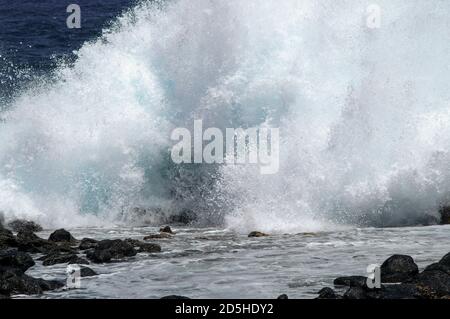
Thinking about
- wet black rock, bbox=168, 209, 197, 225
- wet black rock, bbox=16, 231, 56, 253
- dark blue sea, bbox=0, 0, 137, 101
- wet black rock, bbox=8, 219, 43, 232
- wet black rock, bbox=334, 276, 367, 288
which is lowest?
wet black rock, bbox=334, 276, 367, 288

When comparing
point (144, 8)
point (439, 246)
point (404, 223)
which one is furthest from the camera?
point (144, 8)

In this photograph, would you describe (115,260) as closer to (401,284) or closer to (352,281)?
(352,281)

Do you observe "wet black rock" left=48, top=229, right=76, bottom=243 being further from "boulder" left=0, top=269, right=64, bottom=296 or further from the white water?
"boulder" left=0, top=269, right=64, bottom=296

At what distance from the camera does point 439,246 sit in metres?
14.9

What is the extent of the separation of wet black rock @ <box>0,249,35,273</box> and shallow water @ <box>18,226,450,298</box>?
0.17 m

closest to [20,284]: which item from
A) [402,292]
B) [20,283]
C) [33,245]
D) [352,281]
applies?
[20,283]

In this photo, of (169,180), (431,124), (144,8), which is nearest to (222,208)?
(169,180)

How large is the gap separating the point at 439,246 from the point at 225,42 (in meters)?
10.4

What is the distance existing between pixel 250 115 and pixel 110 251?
791 cm

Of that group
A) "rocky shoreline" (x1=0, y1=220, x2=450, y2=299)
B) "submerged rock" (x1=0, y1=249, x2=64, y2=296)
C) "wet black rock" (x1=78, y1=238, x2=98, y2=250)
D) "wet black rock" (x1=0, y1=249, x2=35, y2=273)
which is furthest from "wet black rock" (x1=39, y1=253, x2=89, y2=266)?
"submerged rock" (x1=0, y1=249, x2=64, y2=296)

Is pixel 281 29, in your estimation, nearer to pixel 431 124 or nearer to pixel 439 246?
pixel 431 124

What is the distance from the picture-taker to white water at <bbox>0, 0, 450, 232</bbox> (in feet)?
63.1

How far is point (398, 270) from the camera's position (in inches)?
476

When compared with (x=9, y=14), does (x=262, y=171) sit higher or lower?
lower
